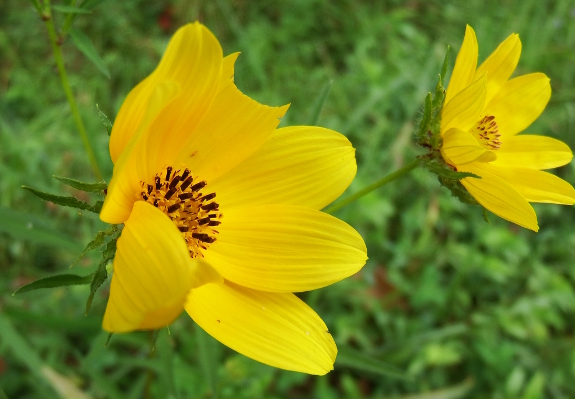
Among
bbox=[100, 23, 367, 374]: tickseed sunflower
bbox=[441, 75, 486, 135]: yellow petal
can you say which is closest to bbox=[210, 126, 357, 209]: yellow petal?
bbox=[100, 23, 367, 374]: tickseed sunflower

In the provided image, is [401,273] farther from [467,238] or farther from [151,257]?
[151,257]

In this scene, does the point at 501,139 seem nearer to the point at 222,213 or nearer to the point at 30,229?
the point at 222,213

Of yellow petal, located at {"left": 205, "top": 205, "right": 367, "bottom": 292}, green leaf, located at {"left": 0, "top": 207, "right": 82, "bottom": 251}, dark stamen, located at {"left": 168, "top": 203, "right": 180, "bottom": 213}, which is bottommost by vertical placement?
green leaf, located at {"left": 0, "top": 207, "right": 82, "bottom": 251}

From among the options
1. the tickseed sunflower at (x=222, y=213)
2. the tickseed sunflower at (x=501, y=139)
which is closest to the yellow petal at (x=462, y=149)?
the tickseed sunflower at (x=501, y=139)

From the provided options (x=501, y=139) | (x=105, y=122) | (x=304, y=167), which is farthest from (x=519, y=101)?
(x=105, y=122)

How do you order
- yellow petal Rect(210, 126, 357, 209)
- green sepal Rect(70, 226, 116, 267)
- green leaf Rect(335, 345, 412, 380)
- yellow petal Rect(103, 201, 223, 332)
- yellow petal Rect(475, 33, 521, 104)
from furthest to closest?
green leaf Rect(335, 345, 412, 380), yellow petal Rect(475, 33, 521, 104), yellow petal Rect(210, 126, 357, 209), green sepal Rect(70, 226, 116, 267), yellow petal Rect(103, 201, 223, 332)

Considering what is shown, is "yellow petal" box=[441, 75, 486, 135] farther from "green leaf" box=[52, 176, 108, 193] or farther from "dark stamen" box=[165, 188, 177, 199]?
"green leaf" box=[52, 176, 108, 193]
